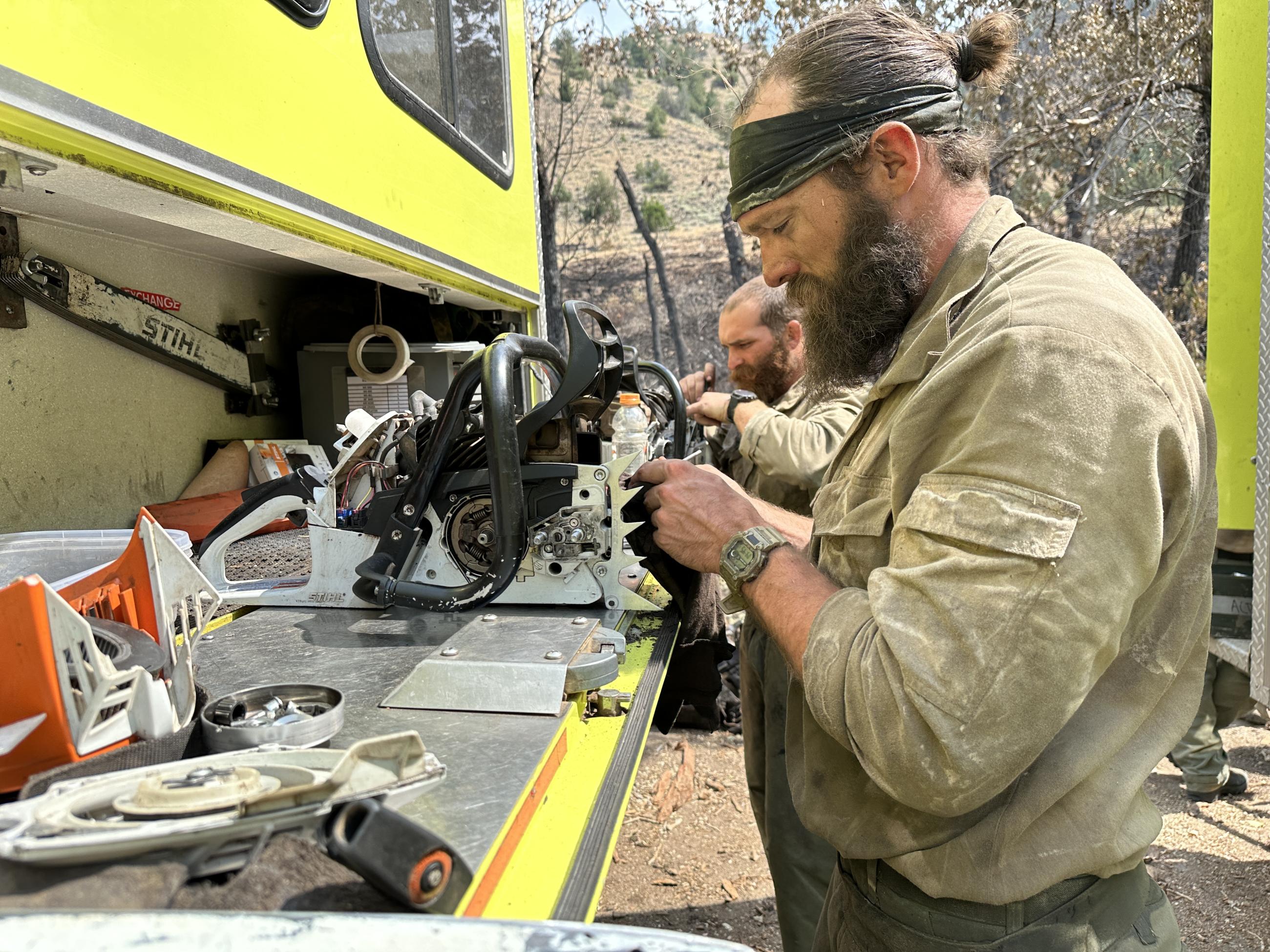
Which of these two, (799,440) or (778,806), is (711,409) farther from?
(778,806)

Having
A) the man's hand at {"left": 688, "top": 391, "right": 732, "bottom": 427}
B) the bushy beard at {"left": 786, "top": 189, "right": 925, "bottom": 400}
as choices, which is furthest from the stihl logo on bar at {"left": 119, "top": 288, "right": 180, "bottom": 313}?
the bushy beard at {"left": 786, "top": 189, "right": 925, "bottom": 400}

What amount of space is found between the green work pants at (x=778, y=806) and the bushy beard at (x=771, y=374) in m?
1.44

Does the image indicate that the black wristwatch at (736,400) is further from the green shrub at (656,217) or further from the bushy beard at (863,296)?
the green shrub at (656,217)

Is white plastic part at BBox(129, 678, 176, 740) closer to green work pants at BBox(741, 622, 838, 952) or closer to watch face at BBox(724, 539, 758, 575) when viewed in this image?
watch face at BBox(724, 539, 758, 575)

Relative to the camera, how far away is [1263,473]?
130 inches

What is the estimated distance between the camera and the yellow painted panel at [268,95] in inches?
57.5

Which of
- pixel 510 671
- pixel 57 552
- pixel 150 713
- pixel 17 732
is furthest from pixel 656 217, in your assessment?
pixel 17 732

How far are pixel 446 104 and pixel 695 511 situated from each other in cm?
261

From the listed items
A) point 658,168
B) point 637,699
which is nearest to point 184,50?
point 637,699

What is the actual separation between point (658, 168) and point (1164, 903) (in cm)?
3131

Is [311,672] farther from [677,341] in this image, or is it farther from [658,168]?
[658,168]

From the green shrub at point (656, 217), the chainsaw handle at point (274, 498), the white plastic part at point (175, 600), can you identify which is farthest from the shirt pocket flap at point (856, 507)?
the green shrub at point (656, 217)

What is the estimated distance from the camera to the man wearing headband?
3.87 ft

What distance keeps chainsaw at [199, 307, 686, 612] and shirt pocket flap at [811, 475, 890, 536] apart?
557 millimetres
